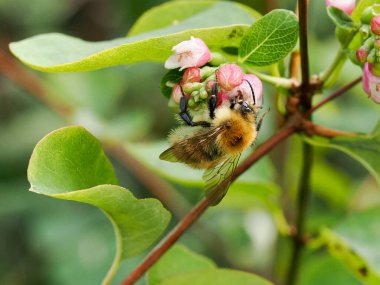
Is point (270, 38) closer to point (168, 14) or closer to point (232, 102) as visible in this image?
point (232, 102)

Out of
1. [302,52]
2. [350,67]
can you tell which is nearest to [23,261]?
[350,67]

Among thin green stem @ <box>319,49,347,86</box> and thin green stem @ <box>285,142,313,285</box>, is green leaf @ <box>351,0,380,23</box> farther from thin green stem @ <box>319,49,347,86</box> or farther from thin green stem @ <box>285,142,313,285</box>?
thin green stem @ <box>285,142,313,285</box>

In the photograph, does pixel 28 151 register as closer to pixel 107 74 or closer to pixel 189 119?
pixel 107 74

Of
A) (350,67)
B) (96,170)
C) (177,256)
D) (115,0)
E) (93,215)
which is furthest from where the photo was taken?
(115,0)

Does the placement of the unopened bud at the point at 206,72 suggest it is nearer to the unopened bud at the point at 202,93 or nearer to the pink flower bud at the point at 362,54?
the unopened bud at the point at 202,93

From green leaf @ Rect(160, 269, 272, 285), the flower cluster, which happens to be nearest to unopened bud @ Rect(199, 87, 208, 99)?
the flower cluster

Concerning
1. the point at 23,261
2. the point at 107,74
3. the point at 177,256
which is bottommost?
the point at 23,261

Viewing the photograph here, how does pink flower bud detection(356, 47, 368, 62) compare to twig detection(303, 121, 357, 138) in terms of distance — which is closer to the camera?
pink flower bud detection(356, 47, 368, 62)
